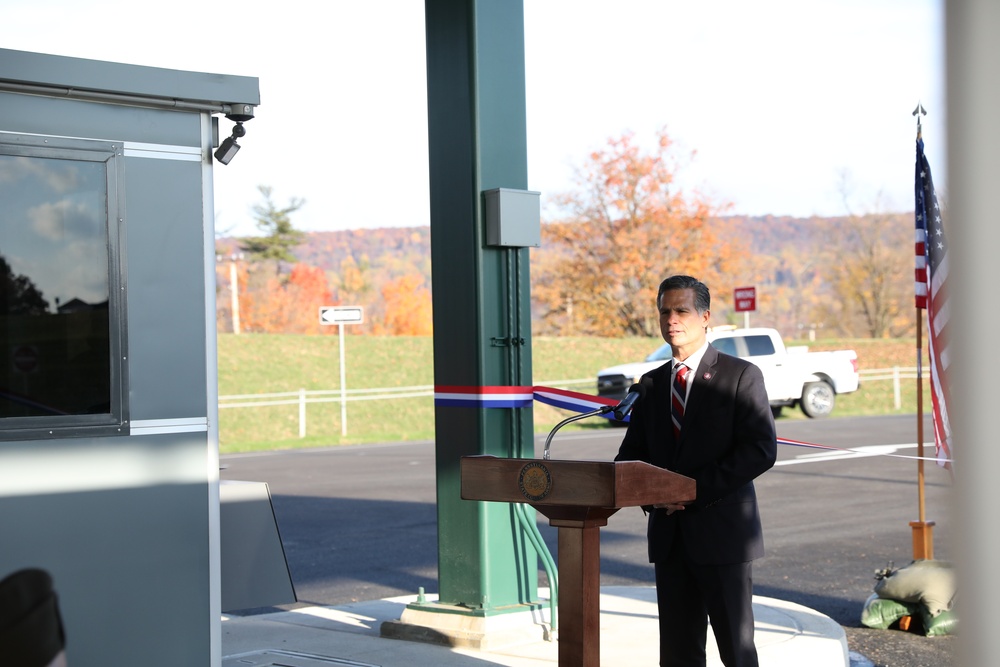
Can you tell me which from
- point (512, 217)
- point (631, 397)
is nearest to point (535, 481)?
point (631, 397)

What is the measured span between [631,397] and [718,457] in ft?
1.38

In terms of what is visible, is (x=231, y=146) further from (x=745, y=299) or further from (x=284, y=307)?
(x=284, y=307)

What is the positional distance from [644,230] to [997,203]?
4605 cm

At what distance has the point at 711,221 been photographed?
5038 centimetres

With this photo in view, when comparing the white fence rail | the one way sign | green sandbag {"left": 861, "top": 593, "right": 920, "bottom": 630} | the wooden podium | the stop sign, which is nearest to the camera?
the wooden podium

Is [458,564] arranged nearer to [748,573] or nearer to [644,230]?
[748,573]

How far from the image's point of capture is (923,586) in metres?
7.25

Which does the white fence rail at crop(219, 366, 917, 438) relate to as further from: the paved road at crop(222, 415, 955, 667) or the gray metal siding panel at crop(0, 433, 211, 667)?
the gray metal siding panel at crop(0, 433, 211, 667)

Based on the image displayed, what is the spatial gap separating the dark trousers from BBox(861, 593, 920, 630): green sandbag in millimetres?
3459

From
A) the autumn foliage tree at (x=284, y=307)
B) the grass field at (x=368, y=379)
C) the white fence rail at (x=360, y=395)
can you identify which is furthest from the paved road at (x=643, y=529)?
the autumn foliage tree at (x=284, y=307)

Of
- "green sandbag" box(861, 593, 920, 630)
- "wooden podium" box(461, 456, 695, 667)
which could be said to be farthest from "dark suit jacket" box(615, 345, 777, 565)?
"green sandbag" box(861, 593, 920, 630)

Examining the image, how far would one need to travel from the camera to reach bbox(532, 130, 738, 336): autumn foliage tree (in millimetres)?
47344

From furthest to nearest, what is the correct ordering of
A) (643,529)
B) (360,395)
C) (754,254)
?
(754,254) → (360,395) → (643,529)

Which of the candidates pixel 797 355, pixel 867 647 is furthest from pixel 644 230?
pixel 867 647
